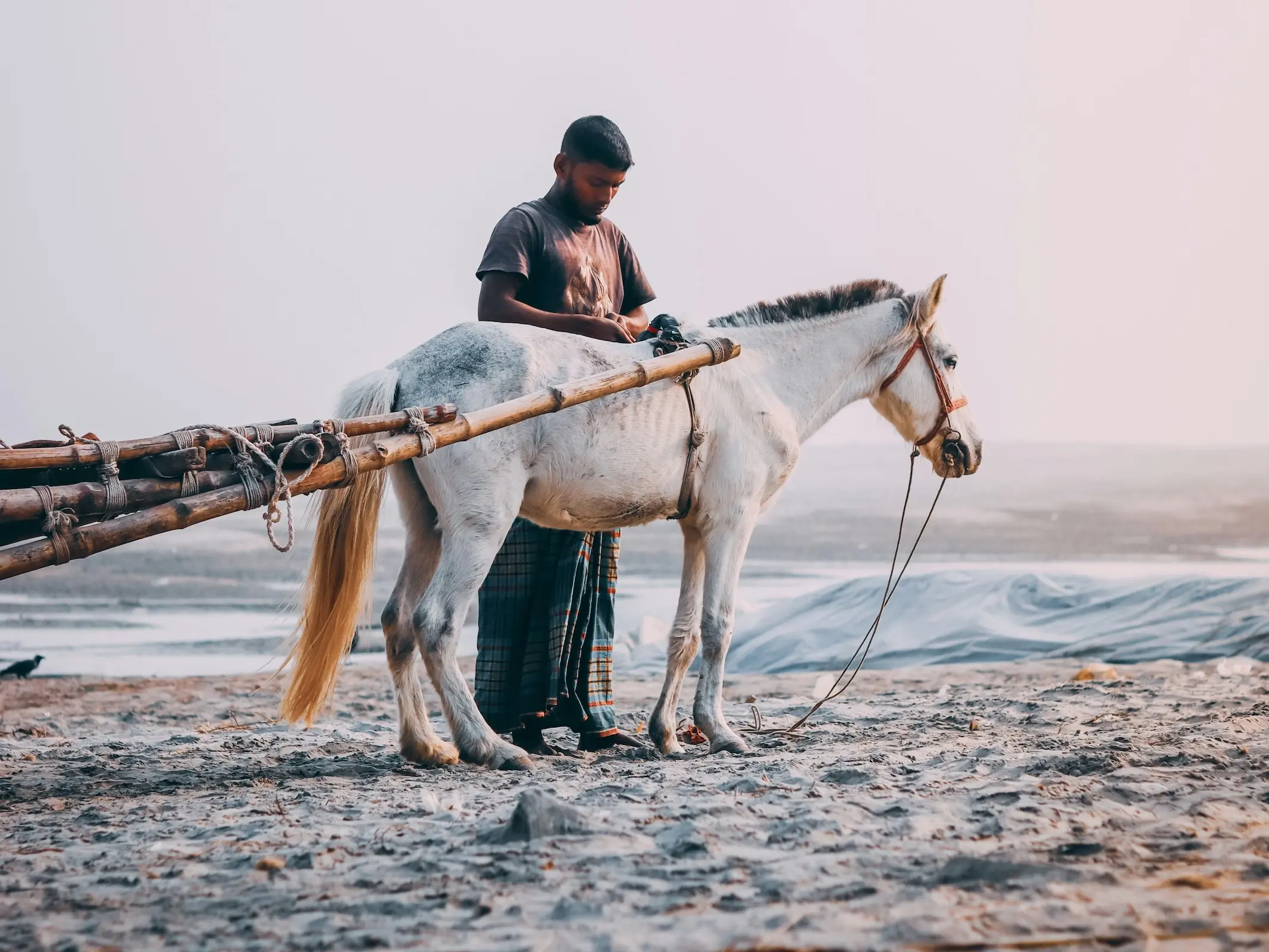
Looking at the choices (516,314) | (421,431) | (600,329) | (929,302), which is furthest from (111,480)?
(929,302)

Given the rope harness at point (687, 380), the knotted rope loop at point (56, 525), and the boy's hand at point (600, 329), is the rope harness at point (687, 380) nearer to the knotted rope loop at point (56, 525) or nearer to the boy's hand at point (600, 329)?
the boy's hand at point (600, 329)

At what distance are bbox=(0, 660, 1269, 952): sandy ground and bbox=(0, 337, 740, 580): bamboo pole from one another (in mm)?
706

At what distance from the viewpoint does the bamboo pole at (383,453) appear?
275 centimetres

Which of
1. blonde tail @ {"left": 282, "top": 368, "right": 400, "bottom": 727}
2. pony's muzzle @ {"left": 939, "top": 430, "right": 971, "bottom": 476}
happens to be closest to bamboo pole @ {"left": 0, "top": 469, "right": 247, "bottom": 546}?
blonde tail @ {"left": 282, "top": 368, "right": 400, "bottom": 727}

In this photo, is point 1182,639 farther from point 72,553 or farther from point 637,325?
point 72,553

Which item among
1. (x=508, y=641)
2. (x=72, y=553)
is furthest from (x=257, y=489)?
(x=508, y=641)

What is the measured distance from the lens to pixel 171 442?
296cm

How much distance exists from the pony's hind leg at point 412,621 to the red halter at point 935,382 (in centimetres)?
194

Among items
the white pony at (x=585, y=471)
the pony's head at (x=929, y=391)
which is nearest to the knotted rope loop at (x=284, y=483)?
the white pony at (x=585, y=471)

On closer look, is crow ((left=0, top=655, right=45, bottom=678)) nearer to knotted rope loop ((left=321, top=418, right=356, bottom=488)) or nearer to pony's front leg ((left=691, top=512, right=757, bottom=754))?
pony's front leg ((left=691, top=512, right=757, bottom=754))

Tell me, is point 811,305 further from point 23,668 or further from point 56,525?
point 23,668

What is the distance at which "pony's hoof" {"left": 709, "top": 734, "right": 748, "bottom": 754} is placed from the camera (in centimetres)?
415

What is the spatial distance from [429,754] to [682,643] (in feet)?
3.37

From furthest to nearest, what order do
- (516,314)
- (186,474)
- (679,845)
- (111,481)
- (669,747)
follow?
(669,747), (516,314), (186,474), (111,481), (679,845)
